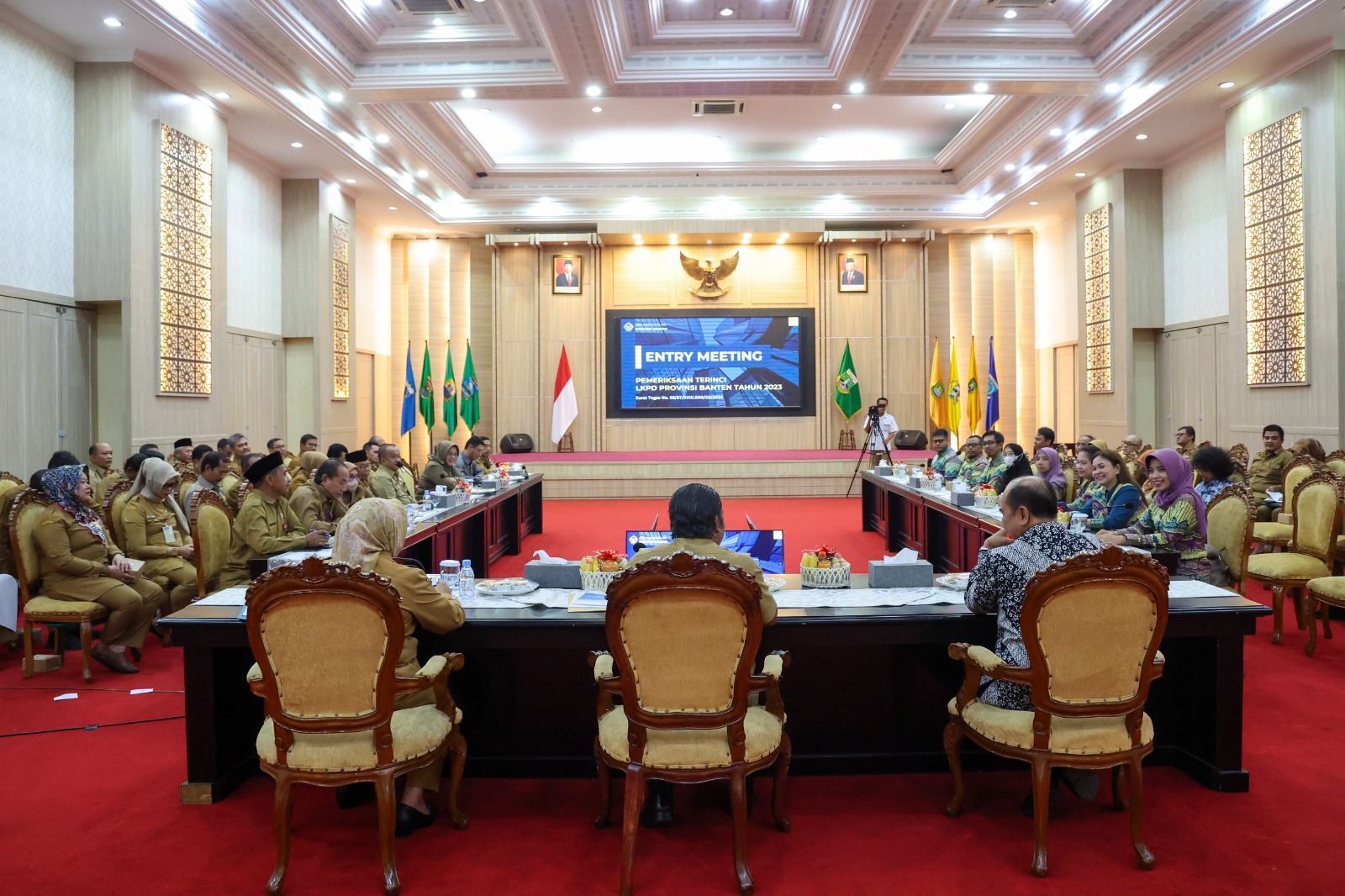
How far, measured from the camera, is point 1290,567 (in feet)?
15.2

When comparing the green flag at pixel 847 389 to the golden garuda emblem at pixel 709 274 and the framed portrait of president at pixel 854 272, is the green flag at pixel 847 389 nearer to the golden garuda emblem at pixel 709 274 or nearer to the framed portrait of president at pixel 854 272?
the framed portrait of president at pixel 854 272

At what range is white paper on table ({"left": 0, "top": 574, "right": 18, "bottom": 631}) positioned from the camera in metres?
4.39

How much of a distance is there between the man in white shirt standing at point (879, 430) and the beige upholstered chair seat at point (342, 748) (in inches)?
325

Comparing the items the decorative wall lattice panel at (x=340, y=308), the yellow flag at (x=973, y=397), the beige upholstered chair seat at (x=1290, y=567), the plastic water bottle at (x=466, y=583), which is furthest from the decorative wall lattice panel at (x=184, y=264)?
the yellow flag at (x=973, y=397)

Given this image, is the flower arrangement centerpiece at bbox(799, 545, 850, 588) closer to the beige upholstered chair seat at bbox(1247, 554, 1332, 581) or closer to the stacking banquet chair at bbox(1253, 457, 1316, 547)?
the beige upholstered chair seat at bbox(1247, 554, 1332, 581)

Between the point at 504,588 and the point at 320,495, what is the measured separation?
245cm

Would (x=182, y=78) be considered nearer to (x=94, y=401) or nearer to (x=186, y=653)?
(x=94, y=401)

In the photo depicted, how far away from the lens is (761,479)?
39.9 feet

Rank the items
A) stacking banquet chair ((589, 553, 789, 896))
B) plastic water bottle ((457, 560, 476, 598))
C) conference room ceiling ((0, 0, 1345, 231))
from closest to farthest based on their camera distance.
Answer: stacking banquet chair ((589, 553, 789, 896)) → plastic water bottle ((457, 560, 476, 598)) → conference room ceiling ((0, 0, 1345, 231))

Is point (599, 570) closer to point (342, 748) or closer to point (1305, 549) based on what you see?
point (342, 748)

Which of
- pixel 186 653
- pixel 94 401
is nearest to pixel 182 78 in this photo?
pixel 94 401

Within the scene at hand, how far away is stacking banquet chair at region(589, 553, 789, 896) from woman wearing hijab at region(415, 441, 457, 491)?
5555mm

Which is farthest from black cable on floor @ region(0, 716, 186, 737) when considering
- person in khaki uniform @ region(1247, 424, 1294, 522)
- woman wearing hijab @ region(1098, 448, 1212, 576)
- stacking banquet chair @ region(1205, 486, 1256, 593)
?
person in khaki uniform @ region(1247, 424, 1294, 522)

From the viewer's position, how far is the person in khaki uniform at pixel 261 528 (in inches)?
170
